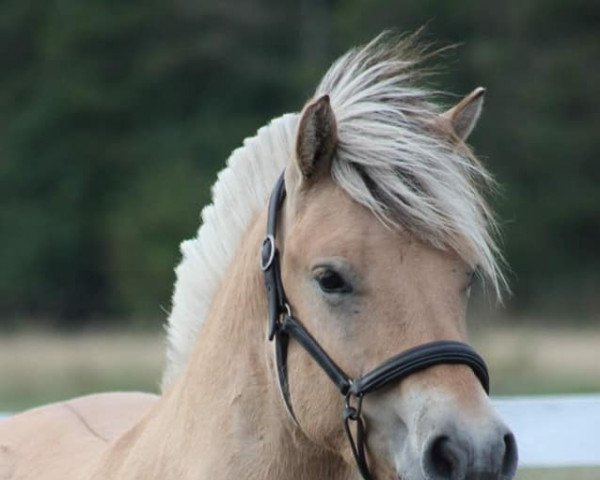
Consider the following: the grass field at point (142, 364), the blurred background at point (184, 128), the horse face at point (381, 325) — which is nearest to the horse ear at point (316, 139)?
the horse face at point (381, 325)

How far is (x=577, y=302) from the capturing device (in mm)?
24828

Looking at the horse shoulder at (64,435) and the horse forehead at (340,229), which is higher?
the horse forehead at (340,229)

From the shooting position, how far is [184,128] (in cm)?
3006

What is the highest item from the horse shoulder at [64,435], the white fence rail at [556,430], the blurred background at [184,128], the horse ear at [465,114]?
the horse ear at [465,114]

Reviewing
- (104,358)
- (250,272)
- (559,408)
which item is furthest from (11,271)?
(250,272)

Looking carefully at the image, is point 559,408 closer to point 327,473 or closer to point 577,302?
point 327,473

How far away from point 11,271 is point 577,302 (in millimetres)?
11907

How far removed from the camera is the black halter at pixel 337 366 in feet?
10.0

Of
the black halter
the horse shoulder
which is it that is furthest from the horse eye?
the horse shoulder

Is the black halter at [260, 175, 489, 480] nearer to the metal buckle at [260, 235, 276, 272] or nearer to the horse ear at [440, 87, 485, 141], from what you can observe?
the metal buckle at [260, 235, 276, 272]

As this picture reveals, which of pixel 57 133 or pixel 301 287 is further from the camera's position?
pixel 57 133

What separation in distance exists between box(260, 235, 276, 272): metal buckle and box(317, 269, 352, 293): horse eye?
220 millimetres

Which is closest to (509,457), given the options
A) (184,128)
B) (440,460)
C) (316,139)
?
(440,460)

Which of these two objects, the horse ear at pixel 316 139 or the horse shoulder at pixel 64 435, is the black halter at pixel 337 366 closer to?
the horse ear at pixel 316 139
